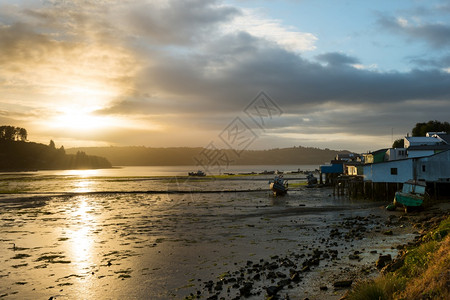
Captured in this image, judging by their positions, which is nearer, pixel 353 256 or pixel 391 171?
pixel 353 256

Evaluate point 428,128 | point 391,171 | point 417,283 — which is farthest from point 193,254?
point 428,128

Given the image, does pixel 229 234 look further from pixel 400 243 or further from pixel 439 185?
pixel 439 185

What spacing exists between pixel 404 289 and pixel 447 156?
141ft

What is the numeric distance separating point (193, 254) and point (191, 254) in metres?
0.11

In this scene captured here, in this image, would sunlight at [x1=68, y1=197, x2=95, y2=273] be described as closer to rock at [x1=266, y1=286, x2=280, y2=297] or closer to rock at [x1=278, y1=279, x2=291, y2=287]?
rock at [x1=266, y1=286, x2=280, y2=297]

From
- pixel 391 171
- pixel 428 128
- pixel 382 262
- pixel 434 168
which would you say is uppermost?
pixel 428 128

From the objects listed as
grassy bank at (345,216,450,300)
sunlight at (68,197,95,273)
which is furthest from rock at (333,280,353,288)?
sunlight at (68,197,95,273)

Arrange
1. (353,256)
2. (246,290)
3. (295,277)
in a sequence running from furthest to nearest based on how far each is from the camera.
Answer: (353,256) → (295,277) → (246,290)

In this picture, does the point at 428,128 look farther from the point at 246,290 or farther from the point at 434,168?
the point at 246,290

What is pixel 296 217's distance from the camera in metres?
36.6

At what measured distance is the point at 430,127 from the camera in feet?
384

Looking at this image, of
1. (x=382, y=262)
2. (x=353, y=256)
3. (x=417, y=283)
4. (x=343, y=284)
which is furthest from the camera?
(x=353, y=256)

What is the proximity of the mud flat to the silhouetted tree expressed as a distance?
93.7m

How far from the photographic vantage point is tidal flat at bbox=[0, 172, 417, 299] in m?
15.3
